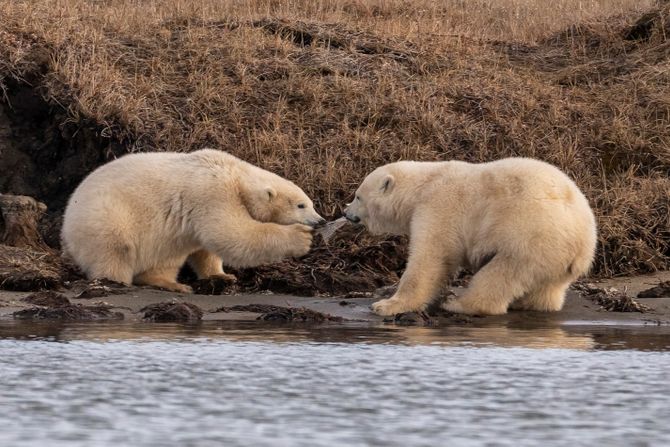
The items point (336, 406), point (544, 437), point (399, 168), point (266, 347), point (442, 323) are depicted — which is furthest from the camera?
point (399, 168)

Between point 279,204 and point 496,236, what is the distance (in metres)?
2.26

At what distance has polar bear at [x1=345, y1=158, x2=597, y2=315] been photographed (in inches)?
367

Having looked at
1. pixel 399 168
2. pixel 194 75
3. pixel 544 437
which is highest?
pixel 194 75

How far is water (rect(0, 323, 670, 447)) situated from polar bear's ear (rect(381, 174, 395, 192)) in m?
1.53

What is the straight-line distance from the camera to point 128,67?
13984 millimetres

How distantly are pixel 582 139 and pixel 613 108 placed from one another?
88 cm

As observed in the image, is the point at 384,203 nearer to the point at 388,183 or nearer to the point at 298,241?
the point at 388,183

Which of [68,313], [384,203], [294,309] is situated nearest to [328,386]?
[294,309]

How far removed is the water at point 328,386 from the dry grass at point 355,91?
12.3 feet

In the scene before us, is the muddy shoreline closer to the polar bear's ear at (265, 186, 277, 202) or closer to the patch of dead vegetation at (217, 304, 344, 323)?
the patch of dead vegetation at (217, 304, 344, 323)

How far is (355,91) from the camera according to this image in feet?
45.7

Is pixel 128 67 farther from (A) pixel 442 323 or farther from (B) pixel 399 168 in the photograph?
(A) pixel 442 323

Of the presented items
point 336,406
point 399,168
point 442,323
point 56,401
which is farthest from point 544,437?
point 399,168

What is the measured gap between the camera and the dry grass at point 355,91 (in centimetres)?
1272
